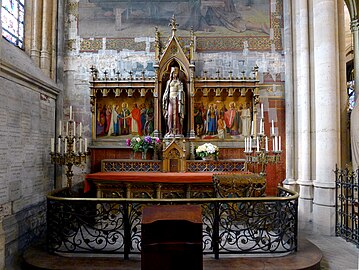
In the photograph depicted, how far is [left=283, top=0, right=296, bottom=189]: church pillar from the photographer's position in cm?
892

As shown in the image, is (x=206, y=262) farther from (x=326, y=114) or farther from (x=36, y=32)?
(x=36, y=32)

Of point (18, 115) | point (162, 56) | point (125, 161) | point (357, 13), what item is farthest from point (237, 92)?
point (18, 115)

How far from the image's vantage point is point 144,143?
8594 mm

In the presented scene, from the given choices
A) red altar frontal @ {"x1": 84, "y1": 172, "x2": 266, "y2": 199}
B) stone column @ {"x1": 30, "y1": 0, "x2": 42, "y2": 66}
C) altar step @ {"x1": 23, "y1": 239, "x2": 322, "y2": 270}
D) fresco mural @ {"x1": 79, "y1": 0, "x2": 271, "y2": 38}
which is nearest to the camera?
altar step @ {"x1": 23, "y1": 239, "x2": 322, "y2": 270}

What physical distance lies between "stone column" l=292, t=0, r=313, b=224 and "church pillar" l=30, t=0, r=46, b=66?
7110 millimetres

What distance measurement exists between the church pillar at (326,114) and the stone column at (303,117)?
19.3 inches

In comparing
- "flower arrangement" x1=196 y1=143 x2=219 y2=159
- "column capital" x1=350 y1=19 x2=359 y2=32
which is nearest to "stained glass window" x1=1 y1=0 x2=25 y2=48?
"flower arrangement" x1=196 y1=143 x2=219 y2=159

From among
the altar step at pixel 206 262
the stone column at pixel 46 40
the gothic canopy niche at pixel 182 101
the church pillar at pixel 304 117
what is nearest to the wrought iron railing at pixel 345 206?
the church pillar at pixel 304 117

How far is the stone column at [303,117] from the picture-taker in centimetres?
790

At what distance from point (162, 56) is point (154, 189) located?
12.2 feet

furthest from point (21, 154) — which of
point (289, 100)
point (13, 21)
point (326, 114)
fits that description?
point (289, 100)

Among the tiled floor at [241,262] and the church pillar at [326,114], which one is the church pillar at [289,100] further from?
the tiled floor at [241,262]

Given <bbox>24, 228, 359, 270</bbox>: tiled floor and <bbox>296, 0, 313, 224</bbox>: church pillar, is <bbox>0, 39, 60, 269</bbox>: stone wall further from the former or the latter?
<bbox>296, 0, 313, 224</bbox>: church pillar

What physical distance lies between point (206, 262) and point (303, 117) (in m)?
4.90
